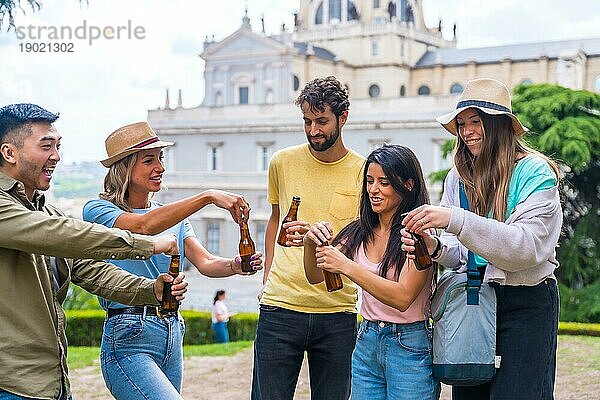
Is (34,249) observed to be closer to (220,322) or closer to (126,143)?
(126,143)

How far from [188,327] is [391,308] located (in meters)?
8.81

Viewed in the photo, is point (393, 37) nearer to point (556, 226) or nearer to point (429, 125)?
point (429, 125)

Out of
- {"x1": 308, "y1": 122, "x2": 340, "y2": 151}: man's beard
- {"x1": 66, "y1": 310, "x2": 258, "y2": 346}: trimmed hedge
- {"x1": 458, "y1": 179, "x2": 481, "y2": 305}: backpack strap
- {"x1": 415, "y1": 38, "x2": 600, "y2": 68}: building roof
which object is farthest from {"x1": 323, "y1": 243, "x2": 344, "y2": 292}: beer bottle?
{"x1": 415, "y1": 38, "x2": 600, "y2": 68}: building roof

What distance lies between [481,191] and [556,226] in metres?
0.25

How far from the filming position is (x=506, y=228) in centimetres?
276

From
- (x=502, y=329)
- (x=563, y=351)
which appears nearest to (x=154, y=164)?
(x=502, y=329)

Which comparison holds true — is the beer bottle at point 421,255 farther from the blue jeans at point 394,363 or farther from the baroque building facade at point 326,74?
the baroque building facade at point 326,74

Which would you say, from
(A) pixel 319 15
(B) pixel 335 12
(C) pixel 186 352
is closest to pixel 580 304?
(C) pixel 186 352

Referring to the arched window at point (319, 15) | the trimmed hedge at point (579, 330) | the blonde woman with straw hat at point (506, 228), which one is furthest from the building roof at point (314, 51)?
the blonde woman with straw hat at point (506, 228)

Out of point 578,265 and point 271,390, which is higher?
point 271,390

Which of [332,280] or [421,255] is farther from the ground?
[421,255]

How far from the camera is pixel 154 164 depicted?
11.0 ft

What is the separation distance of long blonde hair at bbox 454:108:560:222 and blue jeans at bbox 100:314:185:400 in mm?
1086

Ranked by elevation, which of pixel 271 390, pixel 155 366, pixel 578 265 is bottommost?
pixel 578 265
